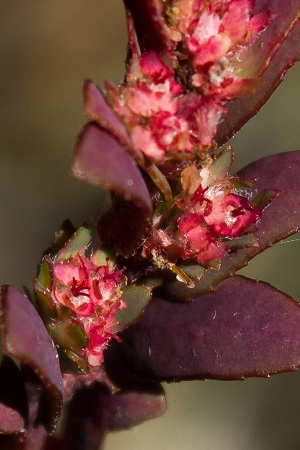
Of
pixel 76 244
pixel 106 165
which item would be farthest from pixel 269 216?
pixel 106 165

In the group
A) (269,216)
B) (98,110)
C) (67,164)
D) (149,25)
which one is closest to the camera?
(98,110)

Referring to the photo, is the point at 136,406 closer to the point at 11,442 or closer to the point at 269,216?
the point at 11,442

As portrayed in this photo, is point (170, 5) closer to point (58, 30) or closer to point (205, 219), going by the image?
point (205, 219)

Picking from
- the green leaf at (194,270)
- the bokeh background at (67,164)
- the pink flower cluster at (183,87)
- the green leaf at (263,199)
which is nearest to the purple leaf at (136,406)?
the green leaf at (194,270)

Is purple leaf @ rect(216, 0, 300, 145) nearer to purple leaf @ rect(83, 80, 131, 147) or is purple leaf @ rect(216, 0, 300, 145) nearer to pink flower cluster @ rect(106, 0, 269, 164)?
pink flower cluster @ rect(106, 0, 269, 164)

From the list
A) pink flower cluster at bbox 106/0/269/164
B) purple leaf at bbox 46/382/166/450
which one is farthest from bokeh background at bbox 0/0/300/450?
pink flower cluster at bbox 106/0/269/164

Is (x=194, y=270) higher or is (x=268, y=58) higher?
(x=268, y=58)

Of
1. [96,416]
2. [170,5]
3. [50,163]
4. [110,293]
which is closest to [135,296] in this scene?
[110,293]
